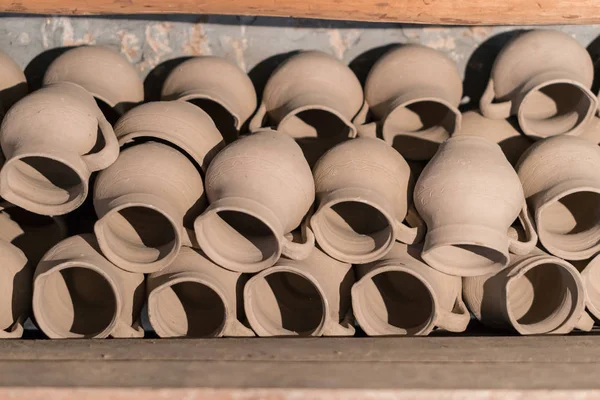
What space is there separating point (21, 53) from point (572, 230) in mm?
1976

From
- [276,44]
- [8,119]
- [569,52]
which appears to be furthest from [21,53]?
[569,52]

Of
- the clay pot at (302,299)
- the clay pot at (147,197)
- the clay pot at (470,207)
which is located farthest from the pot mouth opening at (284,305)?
the clay pot at (470,207)

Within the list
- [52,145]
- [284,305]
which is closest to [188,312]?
[284,305]

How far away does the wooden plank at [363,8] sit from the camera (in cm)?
195

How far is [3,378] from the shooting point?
1438 mm

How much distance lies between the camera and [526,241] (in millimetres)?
1811

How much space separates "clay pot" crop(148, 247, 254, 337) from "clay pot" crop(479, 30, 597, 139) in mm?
1034

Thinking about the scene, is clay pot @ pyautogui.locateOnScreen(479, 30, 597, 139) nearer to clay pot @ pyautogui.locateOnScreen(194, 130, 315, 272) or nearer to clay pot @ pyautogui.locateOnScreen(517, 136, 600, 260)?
clay pot @ pyautogui.locateOnScreen(517, 136, 600, 260)

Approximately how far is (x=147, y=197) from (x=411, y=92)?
914mm

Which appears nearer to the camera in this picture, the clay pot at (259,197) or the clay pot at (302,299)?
the clay pot at (259,197)

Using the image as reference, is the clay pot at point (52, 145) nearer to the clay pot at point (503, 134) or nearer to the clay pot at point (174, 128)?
the clay pot at point (174, 128)

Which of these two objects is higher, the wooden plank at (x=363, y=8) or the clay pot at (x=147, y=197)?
the wooden plank at (x=363, y=8)

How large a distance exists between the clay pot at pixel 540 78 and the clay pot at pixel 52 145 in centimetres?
124

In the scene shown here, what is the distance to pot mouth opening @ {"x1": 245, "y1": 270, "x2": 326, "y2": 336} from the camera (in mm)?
1852
